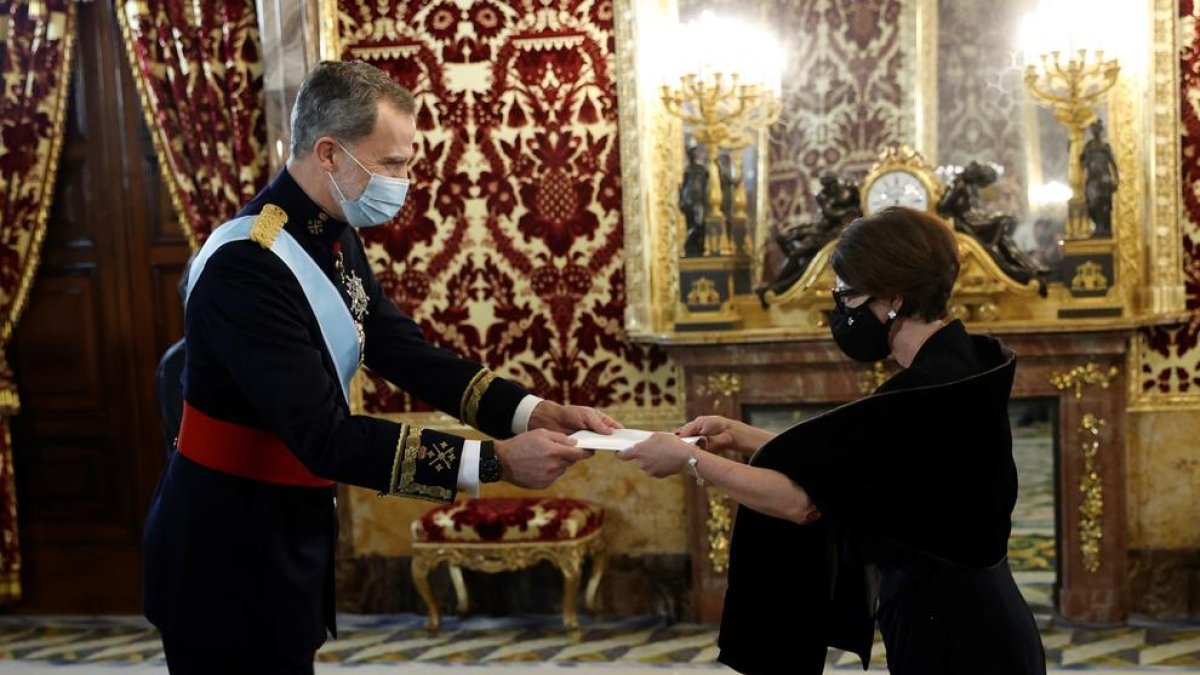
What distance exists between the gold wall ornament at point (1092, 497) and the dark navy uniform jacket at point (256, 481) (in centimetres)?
328

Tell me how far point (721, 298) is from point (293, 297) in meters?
2.88

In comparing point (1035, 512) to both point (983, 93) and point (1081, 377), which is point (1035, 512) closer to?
point (1081, 377)

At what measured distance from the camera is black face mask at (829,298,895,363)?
241 cm

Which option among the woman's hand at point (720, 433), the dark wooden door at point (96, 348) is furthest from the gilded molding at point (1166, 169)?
the dark wooden door at point (96, 348)

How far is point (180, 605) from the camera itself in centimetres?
227

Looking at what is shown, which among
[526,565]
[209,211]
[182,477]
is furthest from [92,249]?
[182,477]

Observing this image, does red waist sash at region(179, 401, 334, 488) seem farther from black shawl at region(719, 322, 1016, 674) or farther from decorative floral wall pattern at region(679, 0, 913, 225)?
decorative floral wall pattern at region(679, 0, 913, 225)

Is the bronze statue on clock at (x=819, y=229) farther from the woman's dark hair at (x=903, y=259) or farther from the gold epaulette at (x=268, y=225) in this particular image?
the gold epaulette at (x=268, y=225)

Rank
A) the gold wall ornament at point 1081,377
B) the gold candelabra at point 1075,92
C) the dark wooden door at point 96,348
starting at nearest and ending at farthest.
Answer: the gold candelabra at point 1075,92 < the gold wall ornament at point 1081,377 < the dark wooden door at point 96,348

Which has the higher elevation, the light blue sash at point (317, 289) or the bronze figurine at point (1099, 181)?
the bronze figurine at point (1099, 181)

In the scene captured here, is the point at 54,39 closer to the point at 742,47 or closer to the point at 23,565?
the point at 23,565

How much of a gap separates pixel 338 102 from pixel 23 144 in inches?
143

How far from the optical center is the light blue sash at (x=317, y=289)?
92.1 inches

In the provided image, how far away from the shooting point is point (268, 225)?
7.75ft
